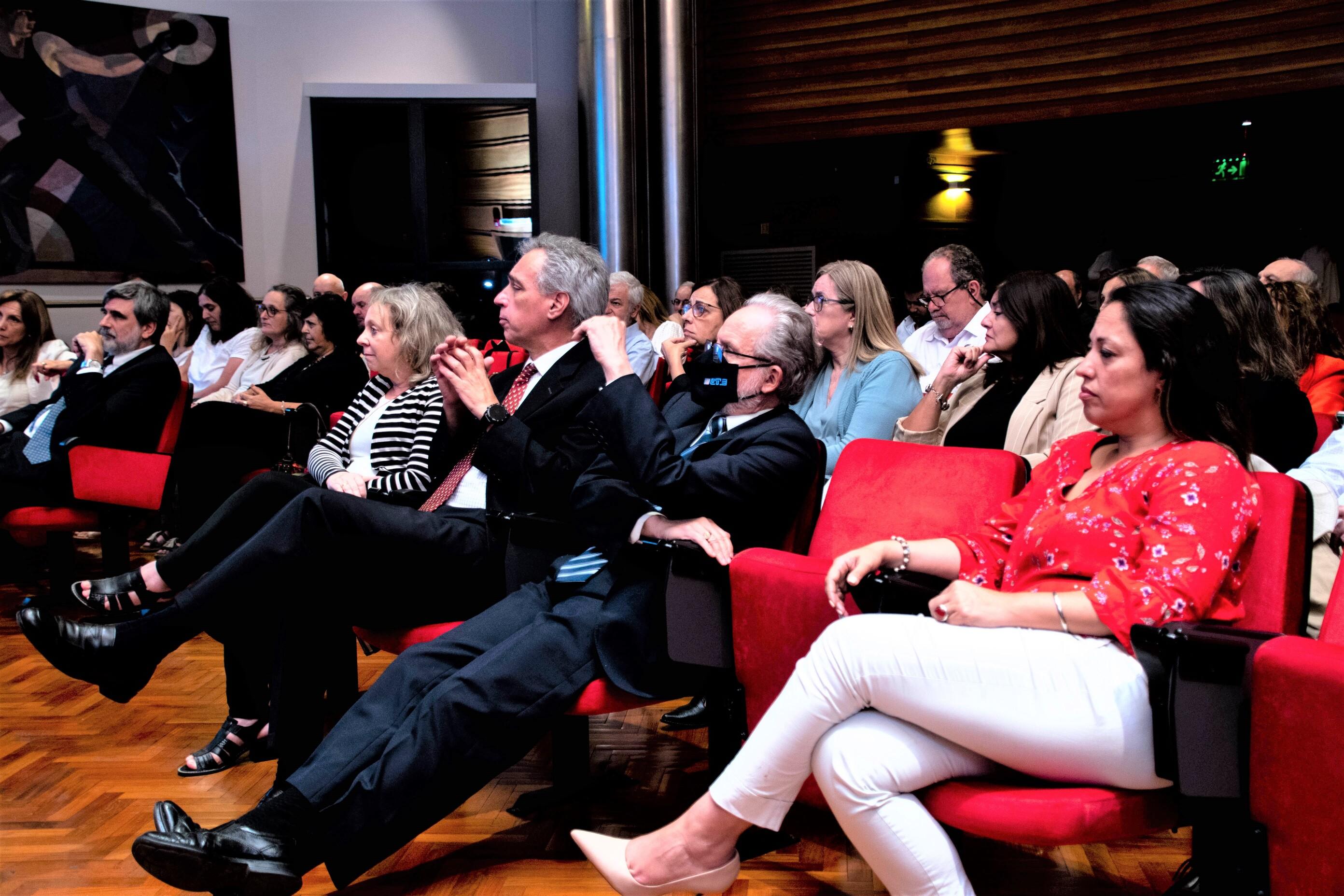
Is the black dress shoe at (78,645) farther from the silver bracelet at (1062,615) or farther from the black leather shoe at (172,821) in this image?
the silver bracelet at (1062,615)

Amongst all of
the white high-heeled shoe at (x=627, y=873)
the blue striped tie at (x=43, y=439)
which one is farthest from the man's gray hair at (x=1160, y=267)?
the blue striped tie at (x=43, y=439)

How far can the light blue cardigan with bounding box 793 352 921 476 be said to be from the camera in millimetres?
2752

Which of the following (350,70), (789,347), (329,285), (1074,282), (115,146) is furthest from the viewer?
(350,70)

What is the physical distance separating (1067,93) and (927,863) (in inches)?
203

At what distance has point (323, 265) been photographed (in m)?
7.00

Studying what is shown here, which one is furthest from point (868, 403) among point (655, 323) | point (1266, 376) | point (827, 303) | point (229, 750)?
point (655, 323)

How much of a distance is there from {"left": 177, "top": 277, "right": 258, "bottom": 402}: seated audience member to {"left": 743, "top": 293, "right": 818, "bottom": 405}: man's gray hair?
4076mm

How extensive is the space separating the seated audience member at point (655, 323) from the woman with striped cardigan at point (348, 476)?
6.12 ft

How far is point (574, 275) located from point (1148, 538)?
1.43 m

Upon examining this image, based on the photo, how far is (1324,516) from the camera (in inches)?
77.5

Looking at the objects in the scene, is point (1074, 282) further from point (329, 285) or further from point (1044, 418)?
point (329, 285)

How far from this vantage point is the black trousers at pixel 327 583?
223 centimetres

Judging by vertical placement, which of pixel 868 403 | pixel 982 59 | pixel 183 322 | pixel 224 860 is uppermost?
pixel 982 59

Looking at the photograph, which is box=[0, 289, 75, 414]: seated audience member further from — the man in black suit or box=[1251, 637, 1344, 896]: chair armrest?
box=[1251, 637, 1344, 896]: chair armrest
